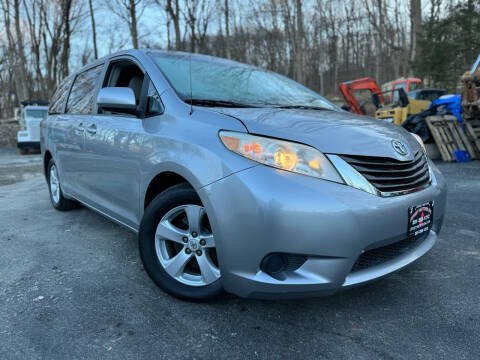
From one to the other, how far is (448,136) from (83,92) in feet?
24.9

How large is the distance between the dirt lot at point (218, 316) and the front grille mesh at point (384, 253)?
0.33 metres

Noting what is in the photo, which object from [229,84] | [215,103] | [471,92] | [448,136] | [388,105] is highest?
[388,105]

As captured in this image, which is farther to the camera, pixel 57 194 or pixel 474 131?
pixel 474 131

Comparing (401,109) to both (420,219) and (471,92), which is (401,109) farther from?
(420,219)

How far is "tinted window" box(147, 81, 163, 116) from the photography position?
2223 millimetres

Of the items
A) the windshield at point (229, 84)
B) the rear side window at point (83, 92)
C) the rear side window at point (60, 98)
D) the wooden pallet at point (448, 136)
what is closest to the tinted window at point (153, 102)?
the windshield at point (229, 84)

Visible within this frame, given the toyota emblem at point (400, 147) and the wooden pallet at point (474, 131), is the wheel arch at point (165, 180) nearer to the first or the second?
the toyota emblem at point (400, 147)

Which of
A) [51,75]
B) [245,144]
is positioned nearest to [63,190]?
[245,144]

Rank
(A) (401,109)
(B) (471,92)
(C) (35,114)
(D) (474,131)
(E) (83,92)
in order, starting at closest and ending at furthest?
(E) (83,92), (B) (471,92), (D) (474,131), (A) (401,109), (C) (35,114)

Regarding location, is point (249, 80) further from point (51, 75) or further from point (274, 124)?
point (51, 75)

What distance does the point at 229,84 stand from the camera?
259 centimetres

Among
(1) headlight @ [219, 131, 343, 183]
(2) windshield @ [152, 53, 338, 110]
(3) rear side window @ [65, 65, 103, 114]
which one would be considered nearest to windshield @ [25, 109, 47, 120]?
(3) rear side window @ [65, 65, 103, 114]

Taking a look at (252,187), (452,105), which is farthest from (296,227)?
(452,105)

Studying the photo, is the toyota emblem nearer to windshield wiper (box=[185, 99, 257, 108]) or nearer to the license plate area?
the license plate area
